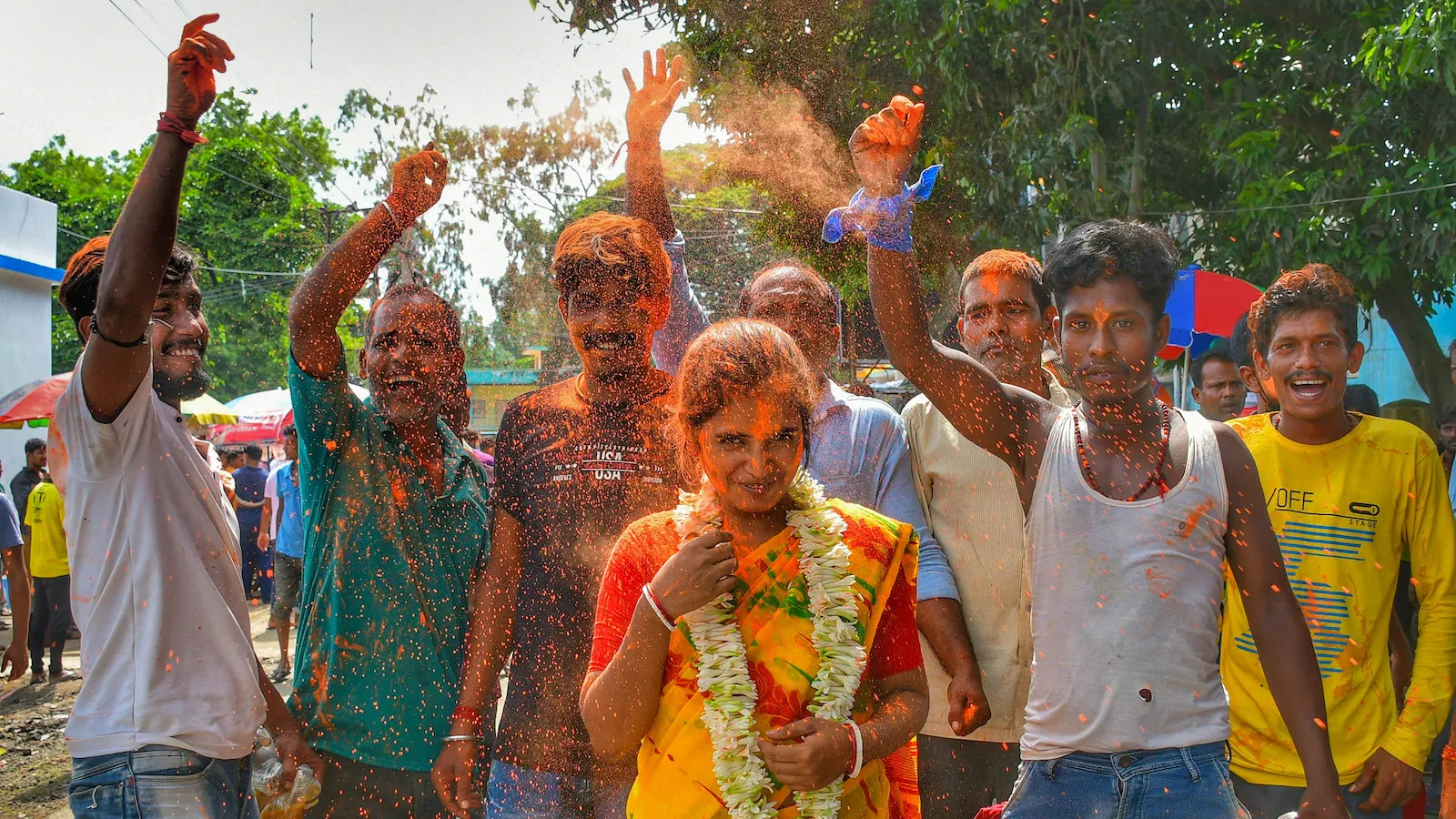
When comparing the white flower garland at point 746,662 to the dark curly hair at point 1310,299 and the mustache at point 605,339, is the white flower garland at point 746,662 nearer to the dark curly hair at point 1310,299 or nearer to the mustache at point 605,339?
the mustache at point 605,339

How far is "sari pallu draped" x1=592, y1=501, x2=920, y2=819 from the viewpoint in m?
2.31

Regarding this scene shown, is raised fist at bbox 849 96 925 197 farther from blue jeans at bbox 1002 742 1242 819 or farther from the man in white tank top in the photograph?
blue jeans at bbox 1002 742 1242 819

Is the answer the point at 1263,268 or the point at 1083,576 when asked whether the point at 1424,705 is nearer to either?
the point at 1083,576

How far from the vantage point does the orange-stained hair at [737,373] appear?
95.0 inches

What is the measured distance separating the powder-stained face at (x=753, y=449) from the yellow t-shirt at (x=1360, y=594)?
1748mm

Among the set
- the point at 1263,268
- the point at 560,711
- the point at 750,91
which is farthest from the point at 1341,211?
the point at 560,711

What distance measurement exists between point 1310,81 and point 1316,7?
1.98 feet

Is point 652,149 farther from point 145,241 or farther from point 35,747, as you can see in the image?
point 35,747

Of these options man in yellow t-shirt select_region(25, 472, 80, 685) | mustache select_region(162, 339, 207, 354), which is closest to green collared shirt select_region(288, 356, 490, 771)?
mustache select_region(162, 339, 207, 354)

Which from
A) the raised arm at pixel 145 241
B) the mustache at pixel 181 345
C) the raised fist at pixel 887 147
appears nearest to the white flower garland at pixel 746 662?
the raised fist at pixel 887 147

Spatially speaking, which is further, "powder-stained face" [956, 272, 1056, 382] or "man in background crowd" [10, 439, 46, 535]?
"man in background crowd" [10, 439, 46, 535]

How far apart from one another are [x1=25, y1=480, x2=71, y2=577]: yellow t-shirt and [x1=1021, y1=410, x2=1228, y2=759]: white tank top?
9897 mm

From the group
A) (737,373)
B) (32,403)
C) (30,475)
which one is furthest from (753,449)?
(32,403)

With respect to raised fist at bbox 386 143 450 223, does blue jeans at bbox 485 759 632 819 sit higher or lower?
lower
